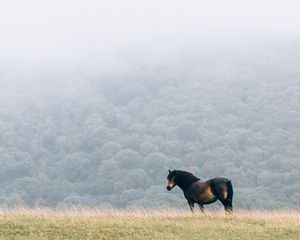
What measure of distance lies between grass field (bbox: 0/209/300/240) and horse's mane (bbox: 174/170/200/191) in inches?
81.0

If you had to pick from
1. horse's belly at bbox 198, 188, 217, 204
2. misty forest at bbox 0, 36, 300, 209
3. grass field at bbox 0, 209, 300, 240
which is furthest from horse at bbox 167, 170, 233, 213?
misty forest at bbox 0, 36, 300, 209

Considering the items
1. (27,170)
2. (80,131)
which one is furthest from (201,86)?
(27,170)

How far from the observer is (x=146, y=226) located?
16.8 meters

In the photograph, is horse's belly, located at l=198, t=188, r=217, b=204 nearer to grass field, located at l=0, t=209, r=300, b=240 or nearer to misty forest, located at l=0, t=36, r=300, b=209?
grass field, located at l=0, t=209, r=300, b=240

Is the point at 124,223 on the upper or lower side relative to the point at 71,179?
upper

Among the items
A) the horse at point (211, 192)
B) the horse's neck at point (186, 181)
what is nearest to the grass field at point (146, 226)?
the horse at point (211, 192)

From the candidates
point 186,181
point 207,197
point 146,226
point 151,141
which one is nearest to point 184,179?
point 186,181

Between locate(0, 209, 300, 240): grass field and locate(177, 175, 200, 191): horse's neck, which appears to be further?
locate(177, 175, 200, 191): horse's neck

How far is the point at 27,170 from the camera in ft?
399

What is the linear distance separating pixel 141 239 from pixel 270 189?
83524 mm

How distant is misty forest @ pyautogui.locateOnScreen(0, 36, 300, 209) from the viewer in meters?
99.6

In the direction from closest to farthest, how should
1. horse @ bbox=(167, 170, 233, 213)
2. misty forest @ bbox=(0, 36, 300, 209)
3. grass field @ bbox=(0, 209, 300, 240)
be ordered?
1. grass field @ bbox=(0, 209, 300, 240)
2. horse @ bbox=(167, 170, 233, 213)
3. misty forest @ bbox=(0, 36, 300, 209)

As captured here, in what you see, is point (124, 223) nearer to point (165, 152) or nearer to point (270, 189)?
point (270, 189)

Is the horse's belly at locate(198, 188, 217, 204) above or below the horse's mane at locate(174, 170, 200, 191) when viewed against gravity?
below
